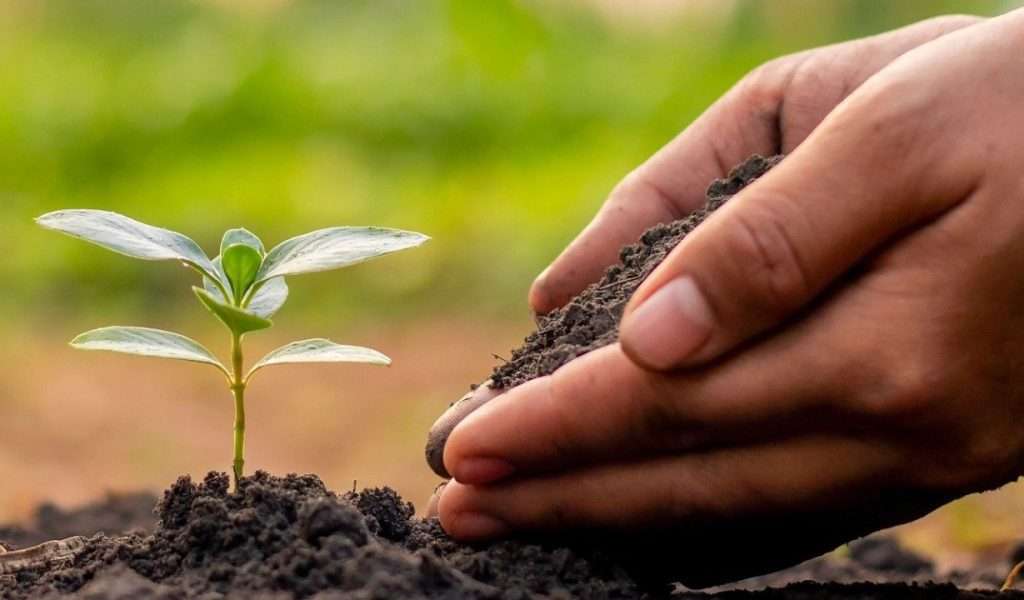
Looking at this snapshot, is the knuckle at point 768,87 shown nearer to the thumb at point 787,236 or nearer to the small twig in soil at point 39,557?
the thumb at point 787,236

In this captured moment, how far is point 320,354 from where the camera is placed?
1.35m

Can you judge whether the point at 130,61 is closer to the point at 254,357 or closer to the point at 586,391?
the point at 254,357

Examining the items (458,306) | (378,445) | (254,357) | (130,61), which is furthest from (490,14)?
(378,445)

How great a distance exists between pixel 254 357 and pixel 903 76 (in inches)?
119

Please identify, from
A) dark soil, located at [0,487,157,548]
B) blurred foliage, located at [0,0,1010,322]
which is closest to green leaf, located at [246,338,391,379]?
dark soil, located at [0,487,157,548]

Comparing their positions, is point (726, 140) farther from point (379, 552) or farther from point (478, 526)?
point (379, 552)

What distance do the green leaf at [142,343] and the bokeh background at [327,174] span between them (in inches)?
57.2

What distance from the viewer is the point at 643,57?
20.9ft

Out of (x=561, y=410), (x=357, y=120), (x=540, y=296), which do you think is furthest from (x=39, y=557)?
(x=357, y=120)

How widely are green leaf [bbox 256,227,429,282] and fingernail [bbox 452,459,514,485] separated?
244mm

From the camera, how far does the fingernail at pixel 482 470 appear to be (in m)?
1.30

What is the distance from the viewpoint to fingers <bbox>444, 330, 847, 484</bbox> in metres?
1.20

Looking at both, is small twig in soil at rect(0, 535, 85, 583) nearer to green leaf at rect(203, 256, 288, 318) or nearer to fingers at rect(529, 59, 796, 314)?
green leaf at rect(203, 256, 288, 318)

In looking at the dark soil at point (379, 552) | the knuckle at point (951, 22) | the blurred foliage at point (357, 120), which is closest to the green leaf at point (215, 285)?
the dark soil at point (379, 552)
